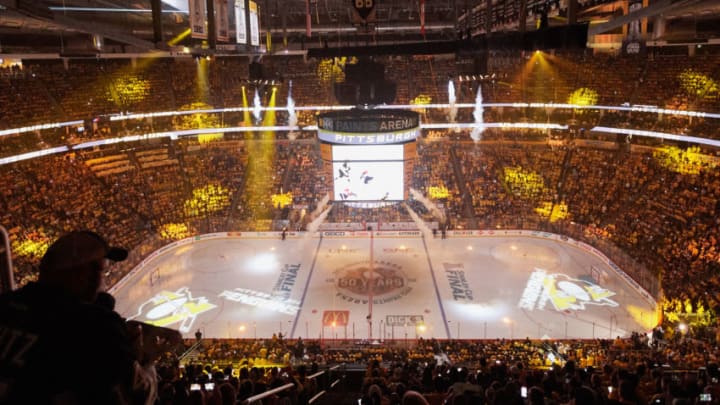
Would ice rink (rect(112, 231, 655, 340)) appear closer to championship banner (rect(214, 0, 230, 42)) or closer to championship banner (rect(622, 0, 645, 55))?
championship banner (rect(622, 0, 645, 55))

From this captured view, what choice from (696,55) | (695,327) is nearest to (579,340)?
(695,327)

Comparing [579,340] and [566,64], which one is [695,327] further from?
[566,64]

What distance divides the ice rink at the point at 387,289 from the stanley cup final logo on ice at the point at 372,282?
0.04 m

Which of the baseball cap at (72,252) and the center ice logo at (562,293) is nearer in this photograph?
the baseball cap at (72,252)

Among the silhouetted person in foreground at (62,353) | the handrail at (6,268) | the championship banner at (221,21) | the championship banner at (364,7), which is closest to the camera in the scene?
the silhouetted person in foreground at (62,353)

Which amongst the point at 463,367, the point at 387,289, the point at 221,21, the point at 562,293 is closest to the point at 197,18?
the point at 221,21

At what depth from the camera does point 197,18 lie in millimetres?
9219

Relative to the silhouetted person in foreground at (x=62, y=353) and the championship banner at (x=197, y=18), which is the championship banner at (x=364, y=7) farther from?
the silhouetted person in foreground at (x=62, y=353)

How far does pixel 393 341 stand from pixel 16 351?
14.7 meters

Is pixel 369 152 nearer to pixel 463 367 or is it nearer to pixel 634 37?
pixel 634 37

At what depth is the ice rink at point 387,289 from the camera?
58.7 ft

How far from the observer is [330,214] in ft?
97.6

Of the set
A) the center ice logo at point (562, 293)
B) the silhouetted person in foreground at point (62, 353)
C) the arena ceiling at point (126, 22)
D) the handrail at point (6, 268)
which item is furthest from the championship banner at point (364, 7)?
the center ice logo at point (562, 293)

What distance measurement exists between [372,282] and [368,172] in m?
4.71
